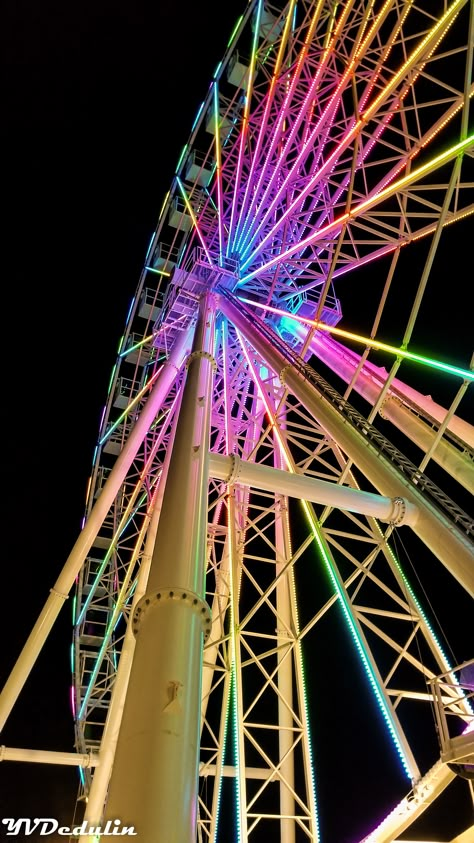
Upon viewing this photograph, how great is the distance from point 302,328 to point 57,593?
7301mm

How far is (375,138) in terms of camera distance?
9547 millimetres

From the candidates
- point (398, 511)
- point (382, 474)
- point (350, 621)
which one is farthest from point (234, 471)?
point (350, 621)

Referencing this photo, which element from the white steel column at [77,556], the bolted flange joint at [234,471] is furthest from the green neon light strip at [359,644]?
the bolted flange joint at [234,471]

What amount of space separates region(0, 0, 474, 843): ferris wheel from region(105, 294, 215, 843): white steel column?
1 centimetres

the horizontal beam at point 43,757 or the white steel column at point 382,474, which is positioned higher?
the white steel column at point 382,474

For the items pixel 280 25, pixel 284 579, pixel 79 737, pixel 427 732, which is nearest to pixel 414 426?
pixel 284 579

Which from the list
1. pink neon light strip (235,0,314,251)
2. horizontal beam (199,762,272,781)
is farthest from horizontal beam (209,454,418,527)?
pink neon light strip (235,0,314,251)

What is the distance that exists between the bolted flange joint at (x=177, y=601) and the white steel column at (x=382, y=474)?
2.06m

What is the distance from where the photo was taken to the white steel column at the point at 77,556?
24.8 feet

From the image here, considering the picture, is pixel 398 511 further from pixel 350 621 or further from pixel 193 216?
pixel 193 216

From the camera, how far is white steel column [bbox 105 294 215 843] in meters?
2.76

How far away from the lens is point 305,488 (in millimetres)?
5984

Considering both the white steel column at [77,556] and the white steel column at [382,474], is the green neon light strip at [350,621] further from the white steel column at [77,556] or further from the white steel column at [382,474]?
the white steel column at [77,556]

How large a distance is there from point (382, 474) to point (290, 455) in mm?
4276
